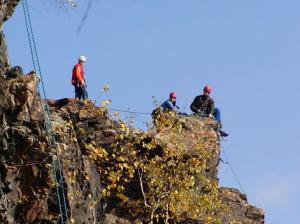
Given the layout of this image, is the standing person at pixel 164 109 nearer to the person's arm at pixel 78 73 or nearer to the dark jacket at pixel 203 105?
the dark jacket at pixel 203 105

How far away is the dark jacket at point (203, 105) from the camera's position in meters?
33.3

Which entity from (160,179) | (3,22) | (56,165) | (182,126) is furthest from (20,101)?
(182,126)

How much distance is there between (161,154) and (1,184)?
304 inches

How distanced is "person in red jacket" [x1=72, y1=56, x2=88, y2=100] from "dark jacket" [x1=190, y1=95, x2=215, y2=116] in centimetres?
384

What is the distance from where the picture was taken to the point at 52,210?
26.4 m

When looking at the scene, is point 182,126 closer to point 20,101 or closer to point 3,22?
point 20,101

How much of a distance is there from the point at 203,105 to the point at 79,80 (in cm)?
462

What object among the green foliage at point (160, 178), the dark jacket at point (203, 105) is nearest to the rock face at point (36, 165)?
the green foliage at point (160, 178)

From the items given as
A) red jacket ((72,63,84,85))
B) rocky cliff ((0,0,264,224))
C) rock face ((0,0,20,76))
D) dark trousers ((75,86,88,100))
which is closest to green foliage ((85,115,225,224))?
rocky cliff ((0,0,264,224))

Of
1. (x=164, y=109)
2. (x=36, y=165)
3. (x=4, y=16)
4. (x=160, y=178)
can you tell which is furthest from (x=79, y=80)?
(x=4, y=16)

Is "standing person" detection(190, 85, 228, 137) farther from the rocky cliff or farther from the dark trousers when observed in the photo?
the dark trousers

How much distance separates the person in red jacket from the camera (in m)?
31.0

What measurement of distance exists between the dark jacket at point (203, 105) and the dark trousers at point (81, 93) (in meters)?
3.78

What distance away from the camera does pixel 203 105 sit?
110ft
